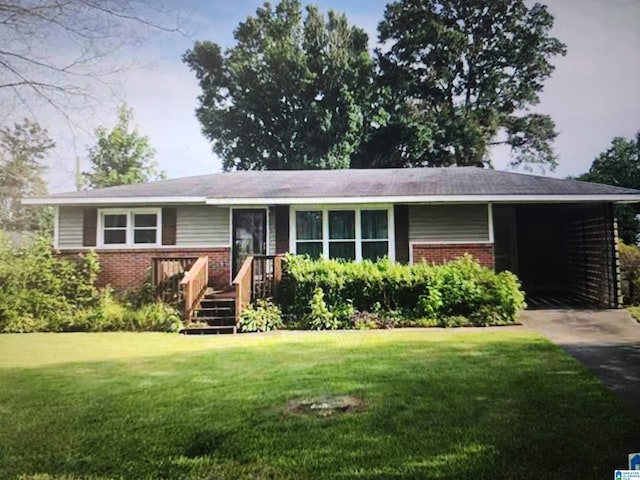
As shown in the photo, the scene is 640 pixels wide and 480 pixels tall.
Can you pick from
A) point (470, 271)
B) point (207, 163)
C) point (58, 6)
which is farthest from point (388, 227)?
point (58, 6)

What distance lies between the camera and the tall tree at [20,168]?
81.2 inches

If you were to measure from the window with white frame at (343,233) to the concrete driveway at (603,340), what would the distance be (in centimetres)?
159

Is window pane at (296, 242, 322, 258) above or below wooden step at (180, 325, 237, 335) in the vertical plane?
above

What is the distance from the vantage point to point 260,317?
3803mm

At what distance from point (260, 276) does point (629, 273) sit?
333 cm

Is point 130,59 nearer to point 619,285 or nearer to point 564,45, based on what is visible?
point 564,45

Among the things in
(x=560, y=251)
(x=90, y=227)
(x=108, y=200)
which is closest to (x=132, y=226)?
(x=90, y=227)

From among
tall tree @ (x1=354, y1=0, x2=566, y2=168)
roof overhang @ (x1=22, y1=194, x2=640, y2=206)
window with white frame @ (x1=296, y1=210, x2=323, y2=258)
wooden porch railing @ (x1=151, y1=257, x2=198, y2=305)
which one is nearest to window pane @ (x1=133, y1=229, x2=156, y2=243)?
wooden porch railing @ (x1=151, y1=257, x2=198, y2=305)

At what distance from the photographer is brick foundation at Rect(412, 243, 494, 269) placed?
172 inches

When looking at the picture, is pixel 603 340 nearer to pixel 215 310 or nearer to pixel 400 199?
pixel 400 199

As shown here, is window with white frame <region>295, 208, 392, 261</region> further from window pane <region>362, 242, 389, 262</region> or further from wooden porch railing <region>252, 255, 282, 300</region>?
wooden porch railing <region>252, 255, 282, 300</region>

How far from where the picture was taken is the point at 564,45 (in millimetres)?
2553

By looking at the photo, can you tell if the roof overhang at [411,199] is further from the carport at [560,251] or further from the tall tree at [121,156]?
the tall tree at [121,156]

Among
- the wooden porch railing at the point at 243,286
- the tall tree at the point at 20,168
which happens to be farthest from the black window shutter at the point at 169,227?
the tall tree at the point at 20,168
